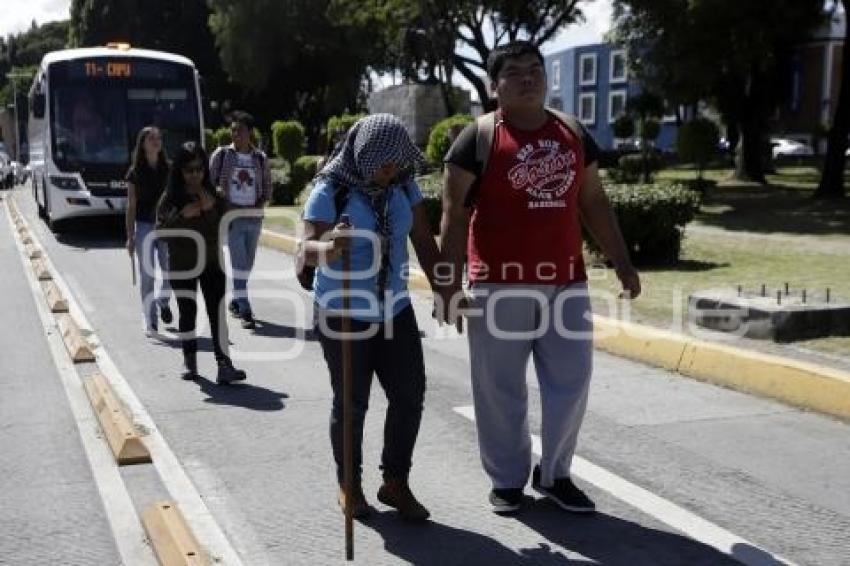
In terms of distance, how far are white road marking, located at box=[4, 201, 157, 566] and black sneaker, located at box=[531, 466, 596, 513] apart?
5.64ft

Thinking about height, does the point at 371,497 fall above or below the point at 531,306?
below

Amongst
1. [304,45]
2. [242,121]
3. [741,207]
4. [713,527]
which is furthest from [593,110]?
[713,527]

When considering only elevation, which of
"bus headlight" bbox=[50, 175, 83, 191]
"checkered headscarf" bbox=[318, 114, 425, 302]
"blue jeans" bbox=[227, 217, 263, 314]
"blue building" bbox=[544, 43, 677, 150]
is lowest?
"blue jeans" bbox=[227, 217, 263, 314]

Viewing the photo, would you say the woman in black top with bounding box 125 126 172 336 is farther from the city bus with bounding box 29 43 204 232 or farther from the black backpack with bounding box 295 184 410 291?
the city bus with bounding box 29 43 204 232

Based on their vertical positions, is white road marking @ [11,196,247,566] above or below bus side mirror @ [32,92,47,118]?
below

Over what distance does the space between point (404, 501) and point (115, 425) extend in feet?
7.10

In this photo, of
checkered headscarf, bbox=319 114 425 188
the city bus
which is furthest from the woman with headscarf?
the city bus

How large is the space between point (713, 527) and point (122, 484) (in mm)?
2760

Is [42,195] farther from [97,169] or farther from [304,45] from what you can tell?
[304,45]

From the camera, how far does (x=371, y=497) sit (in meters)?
4.56

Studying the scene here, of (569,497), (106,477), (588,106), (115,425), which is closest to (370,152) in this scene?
(569,497)

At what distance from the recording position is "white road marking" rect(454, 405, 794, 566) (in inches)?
153

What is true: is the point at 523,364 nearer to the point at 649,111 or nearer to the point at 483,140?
the point at 483,140

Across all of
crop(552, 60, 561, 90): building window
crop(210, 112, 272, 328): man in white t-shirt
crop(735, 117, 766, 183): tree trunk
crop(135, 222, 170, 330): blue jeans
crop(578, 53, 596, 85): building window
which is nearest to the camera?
crop(135, 222, 170, 330): blue jeans
